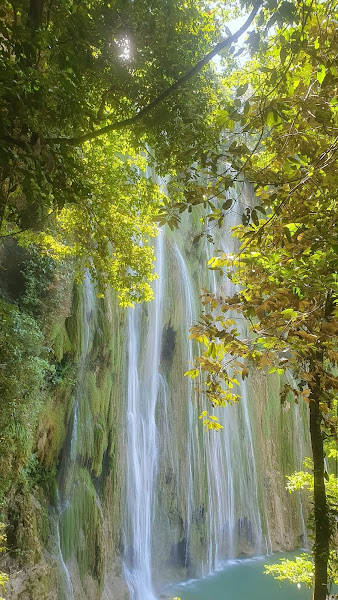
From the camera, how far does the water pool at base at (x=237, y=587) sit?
1225cm

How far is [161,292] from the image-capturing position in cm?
1409

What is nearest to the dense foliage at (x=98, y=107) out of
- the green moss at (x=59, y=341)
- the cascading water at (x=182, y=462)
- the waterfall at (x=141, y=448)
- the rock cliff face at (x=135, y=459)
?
the green moss at (x=59, y=341)

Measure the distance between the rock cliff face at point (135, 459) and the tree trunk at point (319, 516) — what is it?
4436 millimetres

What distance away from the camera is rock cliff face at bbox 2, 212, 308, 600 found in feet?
25.3

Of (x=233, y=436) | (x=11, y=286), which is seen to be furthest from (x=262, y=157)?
(x=233, y=436)

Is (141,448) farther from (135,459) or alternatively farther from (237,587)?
(237,587)

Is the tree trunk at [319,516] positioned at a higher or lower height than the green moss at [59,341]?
lower

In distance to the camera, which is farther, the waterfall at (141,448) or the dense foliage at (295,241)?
the waterfall at (141,448)

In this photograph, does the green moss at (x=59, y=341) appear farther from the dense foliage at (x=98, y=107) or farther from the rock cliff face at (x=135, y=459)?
the dense foliage at (x=98, y=107)

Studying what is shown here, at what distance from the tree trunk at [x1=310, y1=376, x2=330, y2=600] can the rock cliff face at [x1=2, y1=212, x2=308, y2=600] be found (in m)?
4.44

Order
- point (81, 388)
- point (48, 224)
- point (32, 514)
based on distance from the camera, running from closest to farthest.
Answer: point (48, 224)
point (32, 514)
point (81, 388)

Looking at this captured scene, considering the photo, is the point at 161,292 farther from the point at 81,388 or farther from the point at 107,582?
the point at 107,582

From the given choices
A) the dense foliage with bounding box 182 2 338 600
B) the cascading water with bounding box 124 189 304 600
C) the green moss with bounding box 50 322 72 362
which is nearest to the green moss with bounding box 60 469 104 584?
the cascading water with bounding box 124 189 304 600

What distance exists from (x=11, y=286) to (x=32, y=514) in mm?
3766
